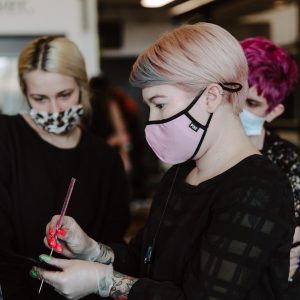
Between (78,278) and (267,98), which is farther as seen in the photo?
(267,98)

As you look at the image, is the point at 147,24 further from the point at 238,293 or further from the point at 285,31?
the point at 238,293

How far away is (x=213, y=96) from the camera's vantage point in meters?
1.26

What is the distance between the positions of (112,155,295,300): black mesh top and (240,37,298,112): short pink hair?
666 millimetres

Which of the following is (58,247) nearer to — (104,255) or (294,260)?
(104,255)

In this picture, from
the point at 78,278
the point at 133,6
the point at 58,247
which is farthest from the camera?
the point at 133,6

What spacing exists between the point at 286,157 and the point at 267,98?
0.23 m

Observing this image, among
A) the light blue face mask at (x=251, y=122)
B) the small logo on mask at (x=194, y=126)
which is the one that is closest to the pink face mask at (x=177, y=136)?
the small logo on mask at (x=194, y=126)

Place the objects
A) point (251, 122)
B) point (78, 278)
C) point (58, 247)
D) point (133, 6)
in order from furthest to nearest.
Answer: point (133, 6) < point (251, 122) < point (58, 247) < point (78, 278)

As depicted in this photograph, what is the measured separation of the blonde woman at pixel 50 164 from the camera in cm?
182

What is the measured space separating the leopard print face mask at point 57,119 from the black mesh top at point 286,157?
0.75 meters

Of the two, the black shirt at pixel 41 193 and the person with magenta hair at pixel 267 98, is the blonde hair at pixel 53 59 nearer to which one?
the black shirt at pixel 41 193

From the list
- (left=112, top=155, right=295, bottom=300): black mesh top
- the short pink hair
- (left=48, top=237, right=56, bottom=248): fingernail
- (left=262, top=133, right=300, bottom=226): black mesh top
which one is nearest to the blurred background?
the short pink hair

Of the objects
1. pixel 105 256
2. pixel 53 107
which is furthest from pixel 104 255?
pixel 53 107

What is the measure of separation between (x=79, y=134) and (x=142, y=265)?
2.55 ft
